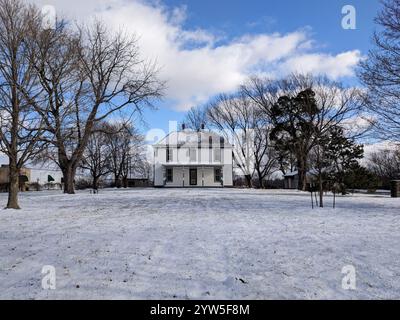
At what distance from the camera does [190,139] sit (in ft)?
167

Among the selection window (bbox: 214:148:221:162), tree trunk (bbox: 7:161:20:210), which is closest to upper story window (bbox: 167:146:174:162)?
window (bbox: 214:148:221:162)

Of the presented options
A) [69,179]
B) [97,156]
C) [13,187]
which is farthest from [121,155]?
[13,187]

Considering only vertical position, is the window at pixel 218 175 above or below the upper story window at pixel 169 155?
below

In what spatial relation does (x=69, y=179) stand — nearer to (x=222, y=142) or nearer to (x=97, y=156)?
(x=97, y=156)

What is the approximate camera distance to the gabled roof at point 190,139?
49.8m

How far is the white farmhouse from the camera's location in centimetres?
4803

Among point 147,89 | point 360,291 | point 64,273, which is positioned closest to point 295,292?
point 360,291

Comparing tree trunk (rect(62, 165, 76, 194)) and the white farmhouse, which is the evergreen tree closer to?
the white farmhouse

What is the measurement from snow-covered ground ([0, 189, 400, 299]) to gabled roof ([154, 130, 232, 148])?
3949 cm

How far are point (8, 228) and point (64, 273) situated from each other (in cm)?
496

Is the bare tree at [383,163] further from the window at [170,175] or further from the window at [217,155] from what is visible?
the window at [170,175]

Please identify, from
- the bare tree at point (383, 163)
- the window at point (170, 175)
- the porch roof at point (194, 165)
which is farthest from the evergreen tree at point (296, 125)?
the bare tree at point (383, 163)

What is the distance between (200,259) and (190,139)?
44801 millimetres

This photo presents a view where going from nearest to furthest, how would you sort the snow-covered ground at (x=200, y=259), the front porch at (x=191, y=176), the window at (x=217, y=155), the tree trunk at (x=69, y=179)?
the snow-covered ground at (x=200, y=259) → the tree trunk at (x=69, y=179) → the front porch at (x=191, y=176) → the window at (x=217, y=155)
